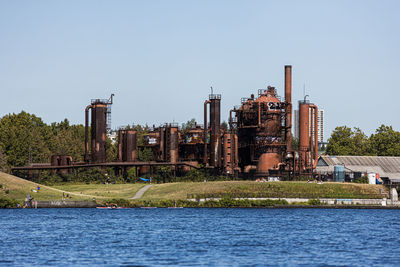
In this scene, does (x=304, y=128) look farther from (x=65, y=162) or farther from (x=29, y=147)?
(x=29, y=147)

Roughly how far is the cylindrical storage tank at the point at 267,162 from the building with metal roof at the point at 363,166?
13941 millimetres

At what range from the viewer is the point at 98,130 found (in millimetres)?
128750

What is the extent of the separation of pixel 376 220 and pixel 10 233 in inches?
1753

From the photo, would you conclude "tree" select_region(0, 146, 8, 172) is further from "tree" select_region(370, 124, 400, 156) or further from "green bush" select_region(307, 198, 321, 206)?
"tree" select_region(370, 124, 400, 156)

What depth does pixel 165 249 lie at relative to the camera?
2138 inches

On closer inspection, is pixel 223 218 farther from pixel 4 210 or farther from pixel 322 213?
pixel 4 210

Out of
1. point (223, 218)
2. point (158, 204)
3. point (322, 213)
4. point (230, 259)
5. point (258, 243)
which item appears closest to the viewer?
point (230, 259)

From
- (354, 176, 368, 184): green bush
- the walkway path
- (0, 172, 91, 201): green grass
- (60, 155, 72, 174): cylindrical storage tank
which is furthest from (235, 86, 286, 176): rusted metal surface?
(60, 155, 72, 174): cylindrical storage tank

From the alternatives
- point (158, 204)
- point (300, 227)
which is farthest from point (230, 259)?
point (158, 204)

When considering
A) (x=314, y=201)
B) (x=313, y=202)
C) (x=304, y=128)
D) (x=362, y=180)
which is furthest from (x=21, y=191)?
(x=362, y=180)

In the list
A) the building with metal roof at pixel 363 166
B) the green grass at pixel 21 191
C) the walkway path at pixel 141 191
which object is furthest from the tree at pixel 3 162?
the building with metal roof at pixel 363 166

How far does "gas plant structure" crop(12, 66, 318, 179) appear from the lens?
122375mm

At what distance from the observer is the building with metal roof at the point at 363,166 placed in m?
136

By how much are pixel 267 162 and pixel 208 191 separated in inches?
719
